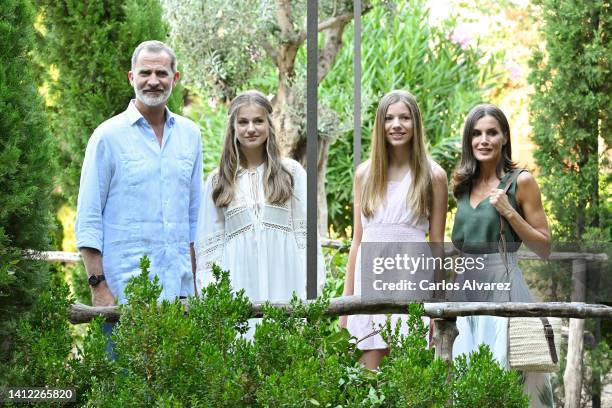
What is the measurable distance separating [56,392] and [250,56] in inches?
201

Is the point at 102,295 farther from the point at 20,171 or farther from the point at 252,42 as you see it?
the point at 252,42

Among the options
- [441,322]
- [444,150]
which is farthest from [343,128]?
[441,322]

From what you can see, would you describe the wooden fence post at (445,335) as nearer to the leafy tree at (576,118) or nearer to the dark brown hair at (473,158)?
the dark brown hair at (473,158)

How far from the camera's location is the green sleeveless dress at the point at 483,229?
342 centimetres

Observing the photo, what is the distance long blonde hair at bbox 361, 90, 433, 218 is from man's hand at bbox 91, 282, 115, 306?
38.2 inches

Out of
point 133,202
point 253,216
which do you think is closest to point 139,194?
point 133,202

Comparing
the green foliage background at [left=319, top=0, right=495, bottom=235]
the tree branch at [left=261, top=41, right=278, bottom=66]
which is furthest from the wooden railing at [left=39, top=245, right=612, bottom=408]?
the green foliage background at [left=319, top=0, right=495, bottom=235]

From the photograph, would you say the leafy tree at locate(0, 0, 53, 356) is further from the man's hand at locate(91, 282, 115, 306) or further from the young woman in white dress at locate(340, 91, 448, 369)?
the young woman in white dress at locate(340, 91, 448, 369)

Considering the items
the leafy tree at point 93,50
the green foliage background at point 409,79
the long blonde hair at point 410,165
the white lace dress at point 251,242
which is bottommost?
the white lace dress at point 251,242

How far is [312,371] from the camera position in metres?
2.62

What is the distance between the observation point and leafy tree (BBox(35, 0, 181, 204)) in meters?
6.04

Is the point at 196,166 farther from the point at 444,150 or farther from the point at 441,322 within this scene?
the point at 444,150

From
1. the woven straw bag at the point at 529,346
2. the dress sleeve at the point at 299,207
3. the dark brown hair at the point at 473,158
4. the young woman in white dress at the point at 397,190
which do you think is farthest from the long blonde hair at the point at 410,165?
the woven straw bag at the point at 529,346

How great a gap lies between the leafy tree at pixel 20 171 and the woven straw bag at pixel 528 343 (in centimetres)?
153
